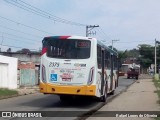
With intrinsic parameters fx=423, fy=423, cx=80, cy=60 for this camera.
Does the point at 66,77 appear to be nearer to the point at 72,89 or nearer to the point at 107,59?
the point at 72,89

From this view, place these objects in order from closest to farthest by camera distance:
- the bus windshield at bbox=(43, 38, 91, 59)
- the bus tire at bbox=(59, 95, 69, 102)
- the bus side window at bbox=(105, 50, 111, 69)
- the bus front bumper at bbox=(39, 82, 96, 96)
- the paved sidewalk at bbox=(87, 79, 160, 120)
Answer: the bus front bumper at bbox=(39, 82, 96, 96)
the paved sidewalk at bbox=(87, 79, 160, 120)
the bus windshield at bbox=(43, 38, 91, 59)
the bus tire at bbox=(59, 95, 69, 102)
the bus side window at bbox=(105, 50, 111, 69)

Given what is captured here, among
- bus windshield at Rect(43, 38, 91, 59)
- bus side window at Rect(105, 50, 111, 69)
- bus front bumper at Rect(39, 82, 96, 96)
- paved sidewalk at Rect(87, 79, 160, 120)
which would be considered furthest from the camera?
bus side window at Rect(105, 50, 111, 69)

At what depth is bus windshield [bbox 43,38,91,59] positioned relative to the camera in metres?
19.2

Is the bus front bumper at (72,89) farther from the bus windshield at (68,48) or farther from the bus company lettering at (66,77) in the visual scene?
the bus windshield at (68,48)

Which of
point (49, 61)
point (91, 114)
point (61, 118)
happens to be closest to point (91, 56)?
point (49, 61)

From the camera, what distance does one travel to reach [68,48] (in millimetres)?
19281

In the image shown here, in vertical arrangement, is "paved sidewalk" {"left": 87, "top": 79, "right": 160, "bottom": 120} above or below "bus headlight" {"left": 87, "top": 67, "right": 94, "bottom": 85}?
below

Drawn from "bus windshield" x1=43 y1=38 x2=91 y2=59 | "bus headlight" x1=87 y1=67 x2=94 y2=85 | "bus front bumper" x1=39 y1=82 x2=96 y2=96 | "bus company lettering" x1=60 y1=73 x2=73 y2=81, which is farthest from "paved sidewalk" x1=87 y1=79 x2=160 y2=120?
"bus windshield" x1=43 y1=38 x2=91 y2=59

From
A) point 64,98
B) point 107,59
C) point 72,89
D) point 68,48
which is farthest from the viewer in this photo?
point 107,59

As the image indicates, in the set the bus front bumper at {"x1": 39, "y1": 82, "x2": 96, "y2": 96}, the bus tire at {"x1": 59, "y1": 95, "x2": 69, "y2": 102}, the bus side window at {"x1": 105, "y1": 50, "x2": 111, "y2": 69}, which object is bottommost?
the bus tire at {"x1": 59, "y1": 95, "x2": 69, "y2": 102}

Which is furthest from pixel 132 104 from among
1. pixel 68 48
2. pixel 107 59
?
pixel 68 48

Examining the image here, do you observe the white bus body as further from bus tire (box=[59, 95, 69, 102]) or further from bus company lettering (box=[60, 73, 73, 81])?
bus tire (box=[59, 95, 69, 102])

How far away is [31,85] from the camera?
39.9 meters

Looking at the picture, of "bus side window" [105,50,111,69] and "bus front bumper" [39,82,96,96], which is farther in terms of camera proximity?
"bus side window" [105,50,111,69]
